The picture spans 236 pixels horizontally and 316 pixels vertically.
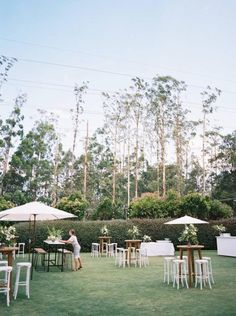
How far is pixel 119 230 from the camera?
1764 cm

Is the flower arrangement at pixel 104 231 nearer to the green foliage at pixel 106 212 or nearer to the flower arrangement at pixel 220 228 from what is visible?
the green foliage at pixel 106 212

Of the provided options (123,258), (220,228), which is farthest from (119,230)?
(123,258)

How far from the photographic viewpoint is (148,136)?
27234 millimetres

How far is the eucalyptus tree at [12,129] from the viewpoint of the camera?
25.3 meters

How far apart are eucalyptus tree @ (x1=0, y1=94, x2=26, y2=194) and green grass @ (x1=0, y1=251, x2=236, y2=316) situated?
59.4ft

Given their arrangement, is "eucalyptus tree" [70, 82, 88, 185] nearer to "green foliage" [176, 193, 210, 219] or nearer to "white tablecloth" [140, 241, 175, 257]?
"green foliage" [176, 193, 210, 219]

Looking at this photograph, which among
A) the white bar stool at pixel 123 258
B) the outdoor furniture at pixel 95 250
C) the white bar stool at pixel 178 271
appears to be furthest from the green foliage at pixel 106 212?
the white bar stool at pixel 178 271

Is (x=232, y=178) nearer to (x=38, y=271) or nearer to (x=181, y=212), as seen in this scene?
(x=181, y=212)

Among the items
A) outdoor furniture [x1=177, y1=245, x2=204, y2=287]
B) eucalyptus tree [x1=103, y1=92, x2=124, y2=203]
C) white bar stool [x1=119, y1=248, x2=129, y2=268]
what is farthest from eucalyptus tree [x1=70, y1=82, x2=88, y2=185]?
outdoor furniture [x1=177, y1=245, x2=204, y2=287]

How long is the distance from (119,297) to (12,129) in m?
21.6

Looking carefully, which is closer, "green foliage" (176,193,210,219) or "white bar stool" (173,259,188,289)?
"white bar stool" (173,259,188,289)

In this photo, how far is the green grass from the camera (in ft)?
16.8

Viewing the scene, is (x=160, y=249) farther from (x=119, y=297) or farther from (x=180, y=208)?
(x=119, y=297)

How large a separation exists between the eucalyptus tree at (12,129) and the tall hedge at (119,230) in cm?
1026
